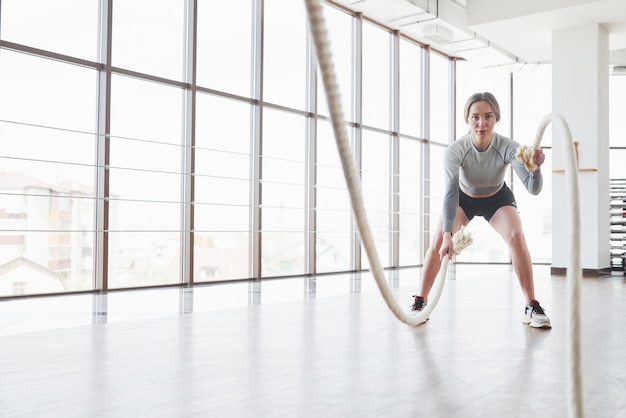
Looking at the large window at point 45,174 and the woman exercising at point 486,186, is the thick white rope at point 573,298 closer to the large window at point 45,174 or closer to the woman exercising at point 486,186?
the woman exercising at point 486,186

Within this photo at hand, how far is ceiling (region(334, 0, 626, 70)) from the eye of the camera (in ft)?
18.4

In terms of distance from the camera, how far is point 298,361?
1818 millimetres

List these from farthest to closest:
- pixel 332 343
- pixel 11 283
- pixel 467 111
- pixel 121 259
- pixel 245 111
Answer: pixel 245 111 → pixel 121 259 → pixel 11 283 → pixel 467 111 → pixel 332 343

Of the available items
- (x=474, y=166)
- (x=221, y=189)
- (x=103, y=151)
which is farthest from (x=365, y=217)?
(x=221, y=189)

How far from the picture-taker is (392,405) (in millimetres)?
1341

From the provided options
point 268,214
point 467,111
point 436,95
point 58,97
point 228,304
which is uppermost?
point 436,95

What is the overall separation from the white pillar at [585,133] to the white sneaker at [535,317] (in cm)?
349

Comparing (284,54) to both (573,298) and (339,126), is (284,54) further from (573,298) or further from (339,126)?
(339,126)

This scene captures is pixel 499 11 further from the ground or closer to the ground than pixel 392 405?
further from the ground

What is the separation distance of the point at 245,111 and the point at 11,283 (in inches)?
97.3

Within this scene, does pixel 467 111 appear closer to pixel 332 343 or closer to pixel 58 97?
pixel 332 343

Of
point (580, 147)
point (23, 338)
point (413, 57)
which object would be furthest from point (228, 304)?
point (413, 57)

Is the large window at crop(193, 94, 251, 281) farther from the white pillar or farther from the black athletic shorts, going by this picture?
the white pillar

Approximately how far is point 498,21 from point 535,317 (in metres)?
4.20
